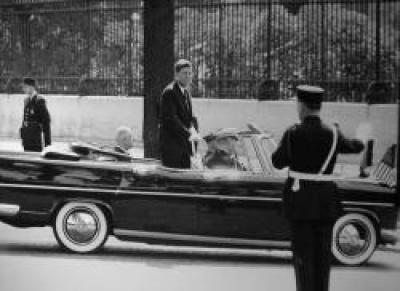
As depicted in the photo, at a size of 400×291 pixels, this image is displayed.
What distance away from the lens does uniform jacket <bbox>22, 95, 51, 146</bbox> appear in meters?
5.35

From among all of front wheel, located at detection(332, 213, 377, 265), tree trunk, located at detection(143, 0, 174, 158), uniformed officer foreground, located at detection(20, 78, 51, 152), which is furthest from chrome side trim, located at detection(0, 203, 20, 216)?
front wheel, located at detection(332, 213, 377, 265)

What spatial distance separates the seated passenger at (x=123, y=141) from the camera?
17.6 ft

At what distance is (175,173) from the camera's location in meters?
5.38

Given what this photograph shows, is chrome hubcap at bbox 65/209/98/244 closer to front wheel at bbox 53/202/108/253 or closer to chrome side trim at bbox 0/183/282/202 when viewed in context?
front wheel at bbox 53/202/108/253

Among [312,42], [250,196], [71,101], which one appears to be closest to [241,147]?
[250,196]

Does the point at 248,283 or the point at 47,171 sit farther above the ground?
the point at 47,171

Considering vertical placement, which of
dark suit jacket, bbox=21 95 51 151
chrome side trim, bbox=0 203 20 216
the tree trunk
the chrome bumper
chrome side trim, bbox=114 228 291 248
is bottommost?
chrome side trim, bbox=114 228 291 248

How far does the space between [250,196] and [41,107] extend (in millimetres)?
1295

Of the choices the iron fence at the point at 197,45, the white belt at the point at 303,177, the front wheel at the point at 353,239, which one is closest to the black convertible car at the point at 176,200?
the front wheel at the point at 353,239

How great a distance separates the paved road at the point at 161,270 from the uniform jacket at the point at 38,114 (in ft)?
2.10

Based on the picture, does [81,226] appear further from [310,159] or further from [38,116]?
[310,159]

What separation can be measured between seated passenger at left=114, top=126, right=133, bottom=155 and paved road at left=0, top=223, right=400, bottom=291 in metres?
0.61

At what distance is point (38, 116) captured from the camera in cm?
537

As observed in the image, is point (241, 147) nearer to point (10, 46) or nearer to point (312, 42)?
point (312, 42)
